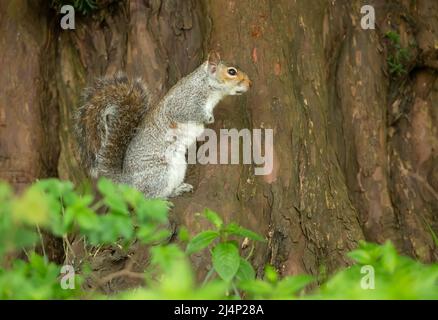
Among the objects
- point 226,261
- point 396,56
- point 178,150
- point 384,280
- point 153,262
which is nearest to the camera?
point 384,280

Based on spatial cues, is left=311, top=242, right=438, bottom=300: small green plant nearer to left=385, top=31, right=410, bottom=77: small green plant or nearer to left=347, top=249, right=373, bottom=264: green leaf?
left=347, top=249, right=373, bottom=264: green leaf

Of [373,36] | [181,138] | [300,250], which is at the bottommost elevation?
[300,250]

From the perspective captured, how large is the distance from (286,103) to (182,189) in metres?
0.57

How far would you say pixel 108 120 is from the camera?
9.47 ft

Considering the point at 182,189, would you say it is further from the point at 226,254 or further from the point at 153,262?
the point at 153,262

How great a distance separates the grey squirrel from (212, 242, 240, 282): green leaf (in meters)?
1.30

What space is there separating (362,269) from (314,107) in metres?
1.46

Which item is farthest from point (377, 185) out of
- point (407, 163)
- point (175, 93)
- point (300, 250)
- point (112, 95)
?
point (112, 95)

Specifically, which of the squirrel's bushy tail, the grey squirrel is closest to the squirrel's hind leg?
the grey squirrel

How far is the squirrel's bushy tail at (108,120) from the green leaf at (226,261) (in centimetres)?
146

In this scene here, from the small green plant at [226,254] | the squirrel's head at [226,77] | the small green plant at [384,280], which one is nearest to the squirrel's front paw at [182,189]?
the squirrel's head at [226,77]

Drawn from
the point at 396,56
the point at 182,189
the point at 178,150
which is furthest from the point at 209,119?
the point at 396,56

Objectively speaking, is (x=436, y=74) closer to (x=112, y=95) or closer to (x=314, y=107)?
(x=314, y=107)
